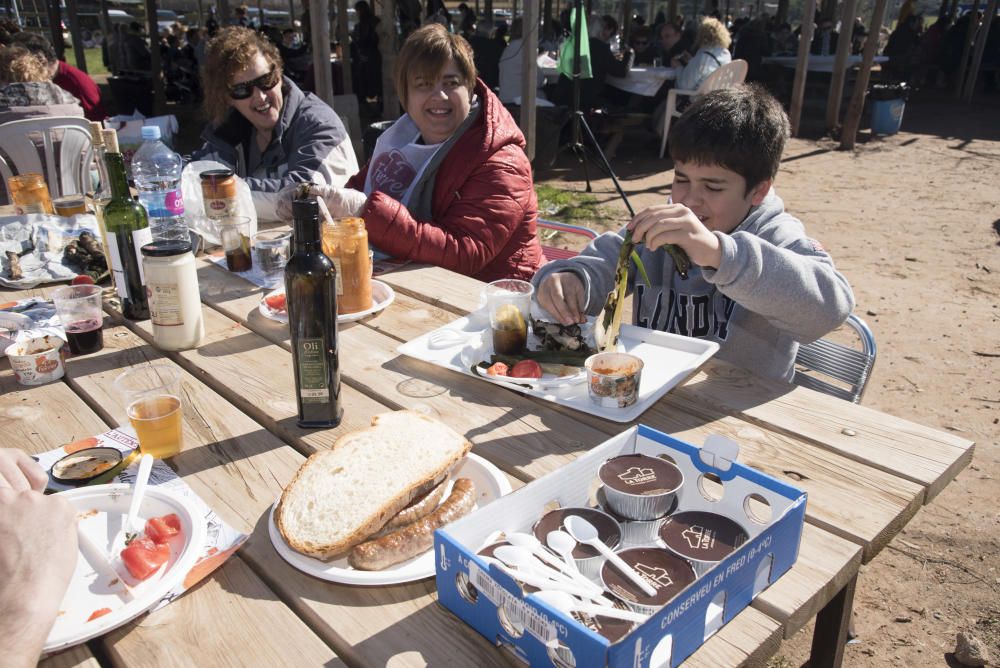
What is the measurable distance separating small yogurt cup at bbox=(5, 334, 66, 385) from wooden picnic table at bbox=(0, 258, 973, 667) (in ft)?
A: 0.10

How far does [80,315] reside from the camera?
1925 millimetres

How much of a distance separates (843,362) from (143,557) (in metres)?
1.88

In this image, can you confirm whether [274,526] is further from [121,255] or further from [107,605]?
[121,255]

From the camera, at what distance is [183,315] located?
1.94 meters

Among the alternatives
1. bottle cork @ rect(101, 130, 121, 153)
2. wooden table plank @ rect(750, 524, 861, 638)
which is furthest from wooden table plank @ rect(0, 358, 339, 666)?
bottle cork @ rect(101, 130, 121, 153)

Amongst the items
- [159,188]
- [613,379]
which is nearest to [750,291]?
[613,379]

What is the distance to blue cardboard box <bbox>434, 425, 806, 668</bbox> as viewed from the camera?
0.85m

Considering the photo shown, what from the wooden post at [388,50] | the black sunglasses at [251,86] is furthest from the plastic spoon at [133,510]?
the wooden post at [388,50]

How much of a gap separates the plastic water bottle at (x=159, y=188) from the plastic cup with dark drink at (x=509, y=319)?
3.00 feet

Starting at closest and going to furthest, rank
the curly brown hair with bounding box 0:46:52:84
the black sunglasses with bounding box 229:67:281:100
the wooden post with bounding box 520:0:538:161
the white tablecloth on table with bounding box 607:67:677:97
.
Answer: the black sunglasses with bounding box 229:67:281:100, the curly brown hair with bounding box 0:46:52:84, the wooden post with bounding box 520:0:538:161, the white tablecloth on table with bounding box 607:67:677:97

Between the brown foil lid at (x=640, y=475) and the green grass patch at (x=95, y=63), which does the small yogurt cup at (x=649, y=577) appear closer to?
the brown foil lid at (x=640, y=475)

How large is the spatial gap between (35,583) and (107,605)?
0.11 metres

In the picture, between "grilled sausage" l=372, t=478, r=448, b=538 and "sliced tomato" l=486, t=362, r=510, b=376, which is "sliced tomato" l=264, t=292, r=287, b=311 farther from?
"grilled sausage" l=372, t=478, r=448, b=538

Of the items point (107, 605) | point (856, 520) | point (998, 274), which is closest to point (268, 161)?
point (107, 605)
